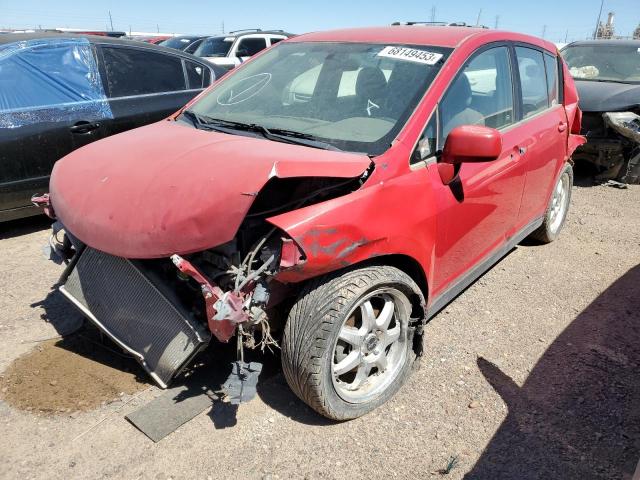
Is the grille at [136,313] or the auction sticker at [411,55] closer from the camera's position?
the grille at [136,313]

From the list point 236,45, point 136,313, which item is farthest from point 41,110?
point 236,45

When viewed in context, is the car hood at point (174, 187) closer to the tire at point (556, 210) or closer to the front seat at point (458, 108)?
the front seat at point (458, 108)

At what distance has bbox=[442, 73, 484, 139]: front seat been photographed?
2910 mm

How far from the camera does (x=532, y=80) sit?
4.01m

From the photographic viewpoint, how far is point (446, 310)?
3822 mm

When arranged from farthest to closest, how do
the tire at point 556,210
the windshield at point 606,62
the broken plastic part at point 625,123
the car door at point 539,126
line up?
1. the windshield at point 606,62
2. the broken plastic part at point 625,123
3. the tire at point 556,210
4. the car door at point 539,126

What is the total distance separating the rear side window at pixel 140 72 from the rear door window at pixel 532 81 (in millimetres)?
3534

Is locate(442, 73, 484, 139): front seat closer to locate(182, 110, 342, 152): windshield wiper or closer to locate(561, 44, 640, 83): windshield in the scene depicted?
locate(182, 110, 342, 152): windshield wiper

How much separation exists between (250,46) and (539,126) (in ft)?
32.9

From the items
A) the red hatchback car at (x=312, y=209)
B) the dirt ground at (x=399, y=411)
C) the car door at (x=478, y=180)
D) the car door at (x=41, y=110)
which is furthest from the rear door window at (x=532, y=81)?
the car door at (x=41, y=110)

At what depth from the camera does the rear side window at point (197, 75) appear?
19.3ft

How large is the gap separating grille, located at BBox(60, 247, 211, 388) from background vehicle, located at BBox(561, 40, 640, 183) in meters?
6.24

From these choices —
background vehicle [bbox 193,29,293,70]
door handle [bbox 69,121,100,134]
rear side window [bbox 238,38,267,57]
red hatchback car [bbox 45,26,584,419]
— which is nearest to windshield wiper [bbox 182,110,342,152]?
red hatchback car [bbox 45,26,584,419]

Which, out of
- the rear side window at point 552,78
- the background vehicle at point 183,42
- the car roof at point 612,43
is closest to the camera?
the rear side window at point 552,78
